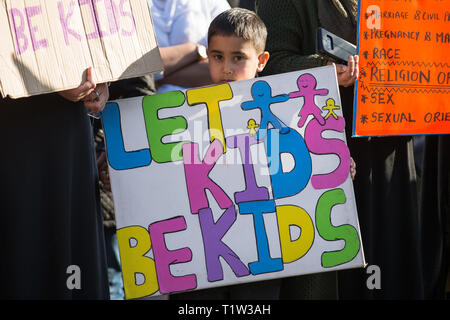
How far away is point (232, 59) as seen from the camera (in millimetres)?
3131

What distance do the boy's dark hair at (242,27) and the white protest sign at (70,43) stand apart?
0.45 meters

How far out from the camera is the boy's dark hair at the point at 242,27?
3127 millimetres

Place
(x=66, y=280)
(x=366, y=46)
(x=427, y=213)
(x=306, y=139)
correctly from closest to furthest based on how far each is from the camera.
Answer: (x=66, y=280) < (x=306, y=139) < (x=366, y=46) < (x=427, y=213)

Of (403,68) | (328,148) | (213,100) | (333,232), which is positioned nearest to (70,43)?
(213,100)

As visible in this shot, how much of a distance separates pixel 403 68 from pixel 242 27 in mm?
718

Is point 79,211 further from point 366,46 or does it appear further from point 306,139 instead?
point 366,46

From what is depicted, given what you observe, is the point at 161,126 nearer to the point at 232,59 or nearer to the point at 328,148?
the point at 232,59

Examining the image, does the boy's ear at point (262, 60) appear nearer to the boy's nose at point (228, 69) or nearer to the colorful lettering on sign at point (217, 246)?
the boy's nose at point (228, 69)

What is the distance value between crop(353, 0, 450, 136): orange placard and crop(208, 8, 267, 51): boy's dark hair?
41 centimetres

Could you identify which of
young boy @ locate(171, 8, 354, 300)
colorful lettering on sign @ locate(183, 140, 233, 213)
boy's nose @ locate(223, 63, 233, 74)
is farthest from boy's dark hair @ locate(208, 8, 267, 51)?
colorful lettering on sign @ locate(183, 140, 233, 213)

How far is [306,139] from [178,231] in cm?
58

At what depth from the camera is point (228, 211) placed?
284cm
